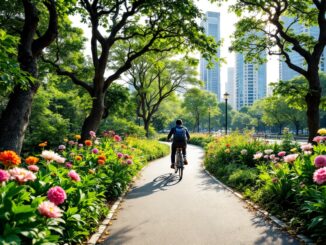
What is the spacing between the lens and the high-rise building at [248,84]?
7347 inches

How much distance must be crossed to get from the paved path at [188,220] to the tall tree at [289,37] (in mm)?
8513

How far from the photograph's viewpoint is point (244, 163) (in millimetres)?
11961

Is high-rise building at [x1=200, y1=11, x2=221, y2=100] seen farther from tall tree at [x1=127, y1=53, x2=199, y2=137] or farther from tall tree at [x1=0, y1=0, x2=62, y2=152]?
tall tree at [x1=0, y1=0, x2=62, y2=152]

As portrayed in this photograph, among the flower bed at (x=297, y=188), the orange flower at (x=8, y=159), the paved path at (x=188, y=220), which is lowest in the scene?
the paved path at (x=188, y=220)

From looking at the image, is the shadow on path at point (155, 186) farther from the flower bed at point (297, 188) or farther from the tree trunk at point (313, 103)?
the tree trunk at point (313, 103)

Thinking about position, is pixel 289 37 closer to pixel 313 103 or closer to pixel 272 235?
pixel 313 103

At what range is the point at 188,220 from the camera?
6281 millimetres

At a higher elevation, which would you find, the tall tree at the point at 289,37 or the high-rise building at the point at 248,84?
the high-rise building at the point at 248,84

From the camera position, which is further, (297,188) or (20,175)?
(297,188)

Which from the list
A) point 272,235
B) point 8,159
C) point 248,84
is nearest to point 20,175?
point 8,159

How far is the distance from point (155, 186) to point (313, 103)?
30.4 ft

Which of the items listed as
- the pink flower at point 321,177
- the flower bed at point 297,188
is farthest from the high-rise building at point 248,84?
the pink flower at point 321,177

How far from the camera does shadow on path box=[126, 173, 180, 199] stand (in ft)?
29.8

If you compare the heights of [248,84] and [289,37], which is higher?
[248,84]
